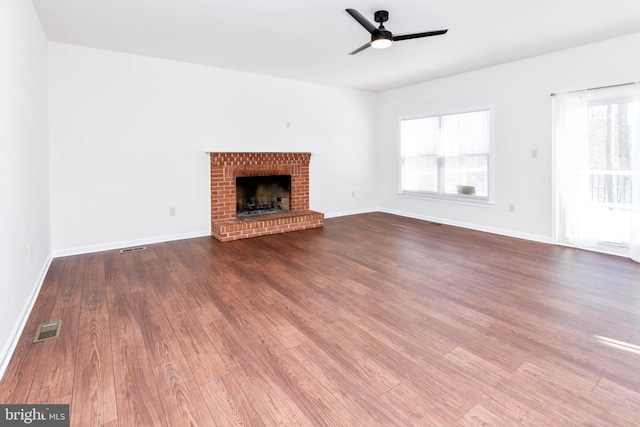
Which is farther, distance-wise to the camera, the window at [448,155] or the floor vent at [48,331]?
the window at [448,155]

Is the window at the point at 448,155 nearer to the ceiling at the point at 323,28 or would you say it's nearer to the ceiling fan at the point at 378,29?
the ceiling at the point at 323,28

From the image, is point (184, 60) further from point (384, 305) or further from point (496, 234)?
point (496, 234)

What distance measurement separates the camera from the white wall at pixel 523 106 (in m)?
3.97

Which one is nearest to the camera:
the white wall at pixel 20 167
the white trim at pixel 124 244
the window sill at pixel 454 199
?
the white wall at pixel 20 167

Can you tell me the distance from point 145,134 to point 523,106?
16.7 ft

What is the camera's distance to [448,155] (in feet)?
19.2

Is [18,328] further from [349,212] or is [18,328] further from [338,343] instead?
[349,212]

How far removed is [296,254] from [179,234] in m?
1.88

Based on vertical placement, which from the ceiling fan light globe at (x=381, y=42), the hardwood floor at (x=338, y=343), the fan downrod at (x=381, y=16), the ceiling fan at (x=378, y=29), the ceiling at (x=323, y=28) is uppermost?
the ceiling at (x=323, y=28)

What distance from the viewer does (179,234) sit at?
4.86m

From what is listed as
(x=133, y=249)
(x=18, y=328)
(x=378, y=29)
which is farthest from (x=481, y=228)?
(x=18, y=328)

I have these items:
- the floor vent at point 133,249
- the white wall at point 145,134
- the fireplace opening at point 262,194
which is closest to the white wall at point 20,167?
the white wall at point 145,134

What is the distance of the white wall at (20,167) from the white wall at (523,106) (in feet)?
17.5

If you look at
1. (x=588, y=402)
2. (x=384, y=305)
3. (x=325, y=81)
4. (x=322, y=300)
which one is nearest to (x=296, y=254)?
(x=322, y=300)
